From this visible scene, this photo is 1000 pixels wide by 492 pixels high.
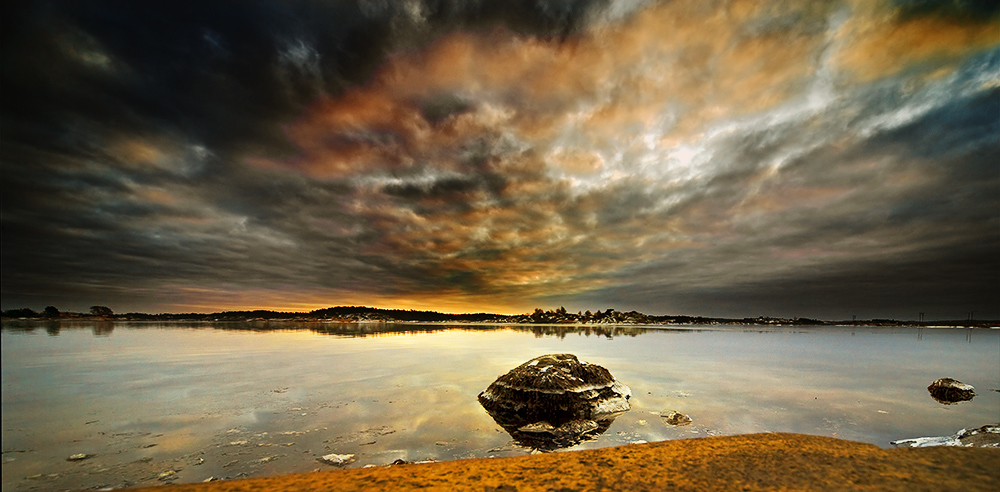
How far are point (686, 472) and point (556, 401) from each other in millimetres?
5705

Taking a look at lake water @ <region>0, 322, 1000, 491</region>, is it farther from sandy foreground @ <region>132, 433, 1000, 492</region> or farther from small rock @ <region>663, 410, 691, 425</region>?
sandy foreground @ <region>132, 433, 1000, 492</region>

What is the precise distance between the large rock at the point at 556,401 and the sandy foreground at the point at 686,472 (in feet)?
11.2

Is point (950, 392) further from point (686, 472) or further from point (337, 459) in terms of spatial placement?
point (337, 459)

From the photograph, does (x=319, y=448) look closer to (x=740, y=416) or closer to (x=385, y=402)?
(x=385, y=402)

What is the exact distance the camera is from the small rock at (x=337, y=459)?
619 centimetres

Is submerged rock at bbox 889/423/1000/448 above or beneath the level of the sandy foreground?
beneath

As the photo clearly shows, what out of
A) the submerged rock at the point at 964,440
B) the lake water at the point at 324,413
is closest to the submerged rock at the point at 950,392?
the lake water at the point at 324,413

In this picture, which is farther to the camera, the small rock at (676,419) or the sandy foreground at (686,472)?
the small rock at (676,419)

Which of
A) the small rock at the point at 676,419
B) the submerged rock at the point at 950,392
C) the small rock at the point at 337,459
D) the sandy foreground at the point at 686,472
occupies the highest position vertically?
the sandy foreground at the point at 686,472

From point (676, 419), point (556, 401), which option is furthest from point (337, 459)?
point (676, 419)

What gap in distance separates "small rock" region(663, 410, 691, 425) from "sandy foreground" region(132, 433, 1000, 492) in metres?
4.10

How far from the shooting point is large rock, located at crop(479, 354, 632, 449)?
27.2ft

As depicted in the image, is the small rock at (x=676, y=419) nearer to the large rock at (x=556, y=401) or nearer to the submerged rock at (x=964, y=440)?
the large rock at (x=556, y=401)

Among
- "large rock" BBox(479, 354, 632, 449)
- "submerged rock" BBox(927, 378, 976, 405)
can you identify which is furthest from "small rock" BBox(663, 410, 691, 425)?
"submerged rock" BBox(927, 378, 976, 405)
